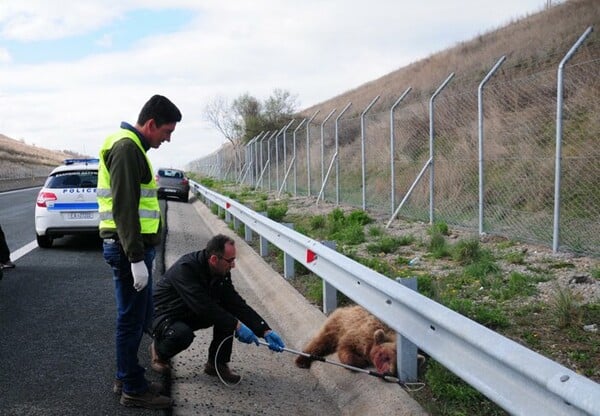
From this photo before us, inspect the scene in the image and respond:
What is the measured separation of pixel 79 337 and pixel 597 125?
370 inches

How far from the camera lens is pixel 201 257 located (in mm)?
4742

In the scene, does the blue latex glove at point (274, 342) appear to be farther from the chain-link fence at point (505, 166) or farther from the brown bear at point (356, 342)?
the chain-link fence at point (505, 166)

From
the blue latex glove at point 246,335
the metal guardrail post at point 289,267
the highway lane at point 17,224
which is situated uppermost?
the blue latex glove at point 246,335

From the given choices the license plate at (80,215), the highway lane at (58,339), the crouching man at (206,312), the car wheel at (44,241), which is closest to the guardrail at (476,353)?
the crouching man at (206,312)

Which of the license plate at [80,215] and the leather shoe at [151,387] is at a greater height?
the license plate at [80,215]

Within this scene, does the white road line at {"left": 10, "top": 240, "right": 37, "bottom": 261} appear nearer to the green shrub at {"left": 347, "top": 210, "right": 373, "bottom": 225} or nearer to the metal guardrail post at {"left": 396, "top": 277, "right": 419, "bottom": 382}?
the green shrub at {"left": 347, "top": 210, "right": 373, "bottom": 225}

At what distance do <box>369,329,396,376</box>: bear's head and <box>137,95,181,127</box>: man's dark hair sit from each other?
211cm

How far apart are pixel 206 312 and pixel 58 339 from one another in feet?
6.63

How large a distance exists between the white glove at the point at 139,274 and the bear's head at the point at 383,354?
5.57ft

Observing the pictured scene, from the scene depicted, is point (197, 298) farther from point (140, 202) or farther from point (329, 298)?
point (329, 298)


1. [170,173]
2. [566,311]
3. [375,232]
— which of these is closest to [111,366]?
[566,311]

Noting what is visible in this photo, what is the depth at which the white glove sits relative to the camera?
396 cm

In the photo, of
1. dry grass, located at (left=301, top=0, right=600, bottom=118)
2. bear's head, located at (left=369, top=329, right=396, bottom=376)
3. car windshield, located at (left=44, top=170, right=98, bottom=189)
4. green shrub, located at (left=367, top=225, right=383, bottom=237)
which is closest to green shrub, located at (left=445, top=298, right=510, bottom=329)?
bear's head, located at (left=369, top=329, right=396, bottom=376)

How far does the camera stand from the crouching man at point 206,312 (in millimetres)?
4523
